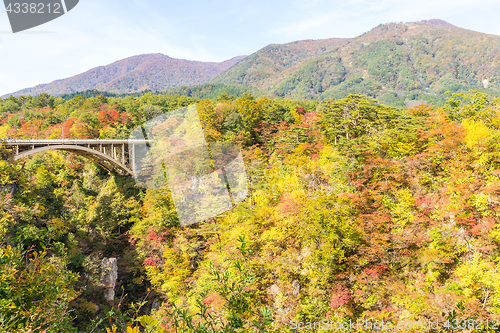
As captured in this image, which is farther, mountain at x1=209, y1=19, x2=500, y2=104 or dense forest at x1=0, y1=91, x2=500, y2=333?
mountain at x1=209, y1=19, x2=500, y2=104

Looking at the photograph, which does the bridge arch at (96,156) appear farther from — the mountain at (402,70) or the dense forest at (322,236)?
the mountain at (402,70)

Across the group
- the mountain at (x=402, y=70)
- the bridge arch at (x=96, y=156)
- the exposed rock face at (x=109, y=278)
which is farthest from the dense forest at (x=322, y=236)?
the mountain at (x=402, y=70)

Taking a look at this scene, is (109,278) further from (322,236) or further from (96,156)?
(322,236)

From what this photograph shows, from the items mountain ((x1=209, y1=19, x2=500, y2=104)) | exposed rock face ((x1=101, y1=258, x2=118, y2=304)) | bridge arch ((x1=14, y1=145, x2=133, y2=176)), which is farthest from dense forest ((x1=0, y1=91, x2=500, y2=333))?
mountain ((x1=209, y1=19, x2=500, y2=104))

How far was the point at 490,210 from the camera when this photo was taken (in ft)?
30.3

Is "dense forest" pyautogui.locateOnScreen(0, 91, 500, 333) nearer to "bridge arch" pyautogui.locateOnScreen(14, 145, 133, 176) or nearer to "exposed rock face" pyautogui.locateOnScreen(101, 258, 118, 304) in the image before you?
"exposed rock face" pyautogui.locateOnScreen(101, 258, 118, 304)

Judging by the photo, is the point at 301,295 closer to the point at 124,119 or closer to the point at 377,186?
the point at 377,186

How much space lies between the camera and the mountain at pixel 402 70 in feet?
349

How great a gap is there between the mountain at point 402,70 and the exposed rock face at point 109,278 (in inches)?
3690

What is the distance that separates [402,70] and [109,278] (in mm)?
143390

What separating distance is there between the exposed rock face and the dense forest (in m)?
0.14

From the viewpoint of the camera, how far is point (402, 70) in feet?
394

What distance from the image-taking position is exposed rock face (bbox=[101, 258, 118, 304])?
17.3 metres

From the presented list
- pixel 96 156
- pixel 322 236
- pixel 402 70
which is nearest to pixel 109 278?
pixel 96 156
